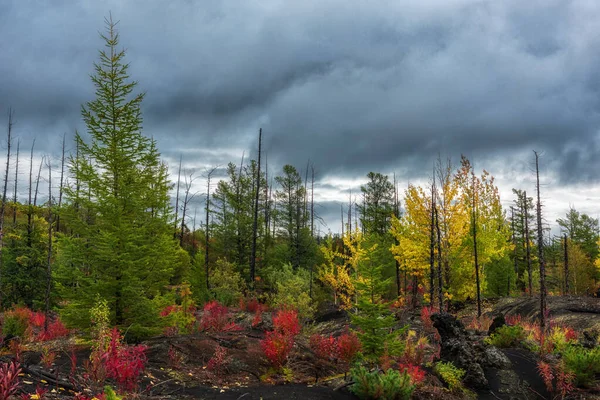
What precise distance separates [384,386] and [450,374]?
9.53 feet

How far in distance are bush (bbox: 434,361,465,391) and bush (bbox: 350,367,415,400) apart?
2298 mm

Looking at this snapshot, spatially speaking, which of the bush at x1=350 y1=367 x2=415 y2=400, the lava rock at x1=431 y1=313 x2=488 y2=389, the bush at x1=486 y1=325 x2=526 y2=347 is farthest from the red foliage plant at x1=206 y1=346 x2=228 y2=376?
the bush at x1=486 y1=325 x2=526 y2=347

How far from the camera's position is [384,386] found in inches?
297

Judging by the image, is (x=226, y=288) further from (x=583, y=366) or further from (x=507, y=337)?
(x=583, y=366)

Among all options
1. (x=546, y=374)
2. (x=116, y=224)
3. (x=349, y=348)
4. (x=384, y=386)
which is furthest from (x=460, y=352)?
(x=116, y=224)

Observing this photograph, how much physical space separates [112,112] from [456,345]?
42.3 feet

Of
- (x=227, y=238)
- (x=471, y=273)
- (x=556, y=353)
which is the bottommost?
(x=556, y=353)

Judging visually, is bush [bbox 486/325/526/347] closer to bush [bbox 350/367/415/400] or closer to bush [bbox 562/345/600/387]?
bush [bbox 562/345/600/387]

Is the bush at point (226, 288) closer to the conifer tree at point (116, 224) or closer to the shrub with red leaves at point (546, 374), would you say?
the conifer tree at point (116, 224)

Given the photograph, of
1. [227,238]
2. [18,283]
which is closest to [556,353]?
[227,238]

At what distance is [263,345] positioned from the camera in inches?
406

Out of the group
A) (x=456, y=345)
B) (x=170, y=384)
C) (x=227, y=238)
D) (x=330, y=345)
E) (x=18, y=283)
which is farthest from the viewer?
(x=227, y=238)

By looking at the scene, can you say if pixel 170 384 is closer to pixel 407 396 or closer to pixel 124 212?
pixel 407 396

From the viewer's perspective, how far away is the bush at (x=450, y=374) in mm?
9312
